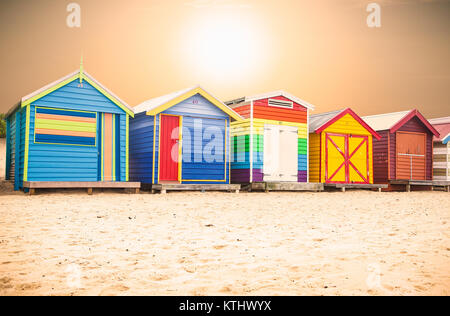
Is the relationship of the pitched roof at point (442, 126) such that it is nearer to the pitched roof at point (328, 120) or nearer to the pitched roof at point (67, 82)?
the pitched roof at point (328, 120)

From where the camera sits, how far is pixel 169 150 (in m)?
15.9

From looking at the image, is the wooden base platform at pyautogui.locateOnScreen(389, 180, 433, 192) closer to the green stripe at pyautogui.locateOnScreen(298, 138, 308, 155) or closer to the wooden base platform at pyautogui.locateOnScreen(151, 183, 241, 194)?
the green stripe at pyautogui.locateOnScreen(298, 138, 308, 155)

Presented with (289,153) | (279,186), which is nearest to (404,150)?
(289,153)

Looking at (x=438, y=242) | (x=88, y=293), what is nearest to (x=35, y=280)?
(x=88, y=293)

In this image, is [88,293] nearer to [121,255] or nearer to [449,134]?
[121,255]

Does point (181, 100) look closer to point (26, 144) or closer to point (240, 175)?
point (240, 175)

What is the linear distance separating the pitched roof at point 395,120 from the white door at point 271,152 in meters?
6.93

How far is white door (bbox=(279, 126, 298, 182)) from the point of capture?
725 inches

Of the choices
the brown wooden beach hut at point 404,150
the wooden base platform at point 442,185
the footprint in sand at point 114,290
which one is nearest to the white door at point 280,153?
the brown wooden beach hut at point 404,150

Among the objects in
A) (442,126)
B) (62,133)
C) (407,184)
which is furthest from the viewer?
(442,126)

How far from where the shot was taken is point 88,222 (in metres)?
7.92

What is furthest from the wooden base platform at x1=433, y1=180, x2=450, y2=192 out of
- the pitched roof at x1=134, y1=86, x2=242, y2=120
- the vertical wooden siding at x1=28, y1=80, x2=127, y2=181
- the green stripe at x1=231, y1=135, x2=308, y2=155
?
the vertical wooden siding at x1=28, y1=80, x2=127, y2=181

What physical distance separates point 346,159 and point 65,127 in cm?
1215
